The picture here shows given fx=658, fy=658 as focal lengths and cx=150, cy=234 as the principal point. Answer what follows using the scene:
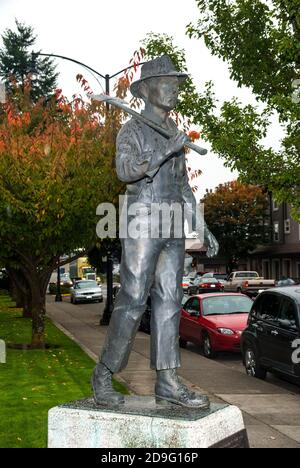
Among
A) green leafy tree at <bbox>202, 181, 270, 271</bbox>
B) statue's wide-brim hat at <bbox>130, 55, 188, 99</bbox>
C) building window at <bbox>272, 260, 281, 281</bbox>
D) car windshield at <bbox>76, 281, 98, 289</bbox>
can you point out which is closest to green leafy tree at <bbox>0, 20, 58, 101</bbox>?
car windshield at <bbox>76, 281, 98, 289</bbox>

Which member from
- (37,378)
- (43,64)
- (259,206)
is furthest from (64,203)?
(259,206)

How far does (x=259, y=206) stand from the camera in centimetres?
5650

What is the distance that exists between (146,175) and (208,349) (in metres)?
10.6

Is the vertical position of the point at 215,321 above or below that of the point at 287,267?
below

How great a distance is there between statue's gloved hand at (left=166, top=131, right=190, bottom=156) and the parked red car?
983 centimetres

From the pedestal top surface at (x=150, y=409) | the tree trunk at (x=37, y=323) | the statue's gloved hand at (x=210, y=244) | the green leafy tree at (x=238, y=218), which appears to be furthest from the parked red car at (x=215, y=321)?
the green leafy tree at (x=238, y=218)

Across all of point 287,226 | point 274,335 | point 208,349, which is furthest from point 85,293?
point 274,335

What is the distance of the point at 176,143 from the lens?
5.16 metres

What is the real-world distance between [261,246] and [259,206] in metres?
4.04

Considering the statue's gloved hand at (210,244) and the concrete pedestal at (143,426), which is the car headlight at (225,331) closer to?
the statue's gloved hand at (210,244)

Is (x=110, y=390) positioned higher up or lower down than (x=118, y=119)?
lower down

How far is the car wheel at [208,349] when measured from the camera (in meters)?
15.2

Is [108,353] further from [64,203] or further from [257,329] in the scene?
[64,203]

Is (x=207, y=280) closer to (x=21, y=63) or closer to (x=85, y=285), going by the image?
(x=85, y=285)
